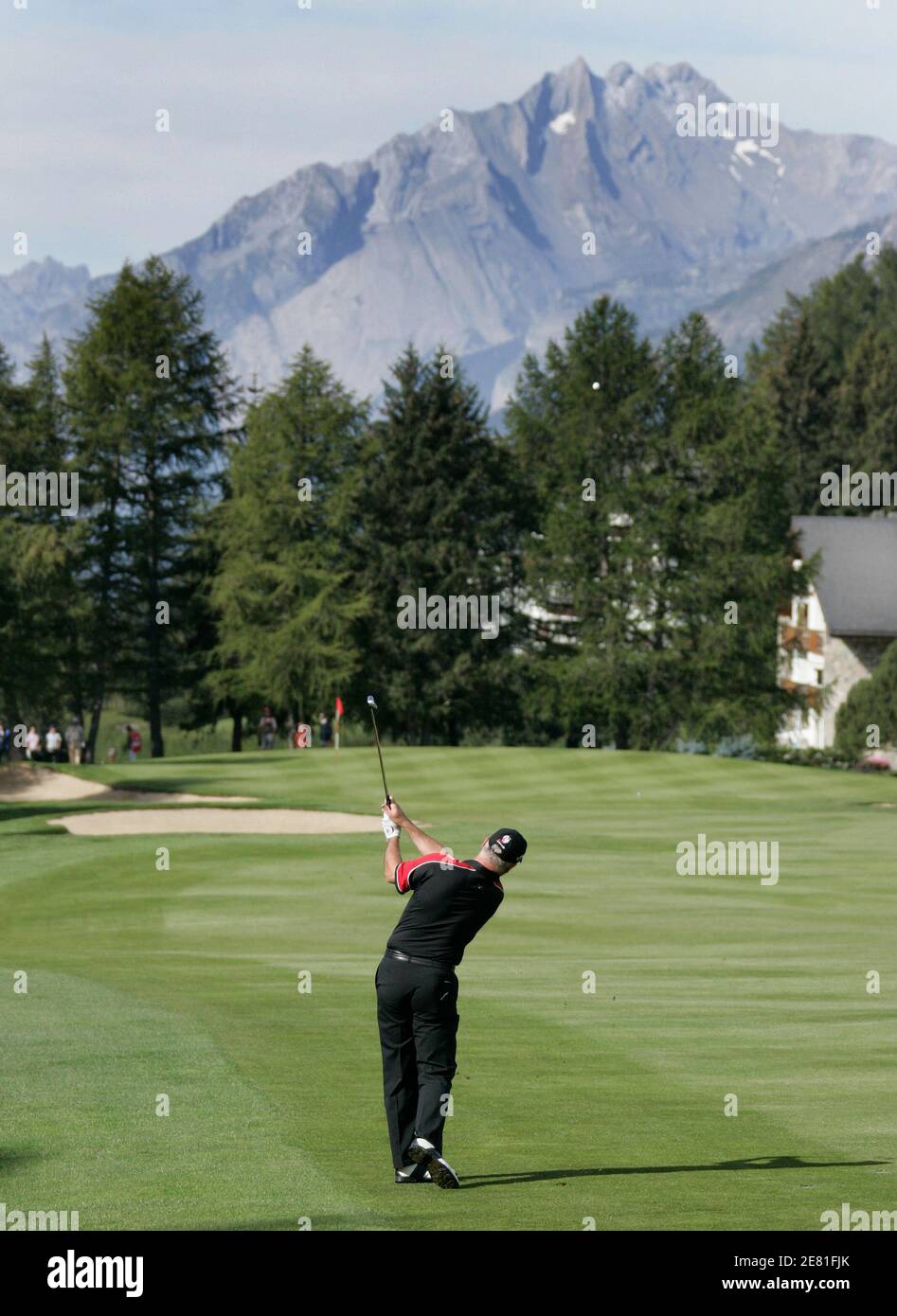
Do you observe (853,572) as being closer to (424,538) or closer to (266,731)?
(424,538)

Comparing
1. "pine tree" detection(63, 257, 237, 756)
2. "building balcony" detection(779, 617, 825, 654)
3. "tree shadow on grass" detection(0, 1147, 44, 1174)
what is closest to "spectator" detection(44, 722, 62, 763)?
"pine tree" detection(63, 257, 237, 756)

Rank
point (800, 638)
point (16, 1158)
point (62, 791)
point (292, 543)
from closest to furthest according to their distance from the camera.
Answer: point (16, 1158), point (62, 791), point (292, 543), point (800, 638)

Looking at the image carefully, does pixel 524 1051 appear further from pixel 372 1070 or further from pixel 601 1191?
pixel 601 1191

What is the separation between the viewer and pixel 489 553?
244ft

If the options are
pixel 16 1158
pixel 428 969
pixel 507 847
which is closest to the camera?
pixel 16 1158

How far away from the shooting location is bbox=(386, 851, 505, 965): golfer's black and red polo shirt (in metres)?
10.1

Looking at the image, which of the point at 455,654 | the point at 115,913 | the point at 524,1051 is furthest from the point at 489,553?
the point at 524,1051

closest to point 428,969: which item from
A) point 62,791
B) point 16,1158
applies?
point 16,1158

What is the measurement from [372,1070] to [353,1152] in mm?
3255

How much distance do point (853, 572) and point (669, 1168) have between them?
85118mm

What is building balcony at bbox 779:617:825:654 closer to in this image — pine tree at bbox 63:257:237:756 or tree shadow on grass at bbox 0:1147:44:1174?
pine tree at bbox 63:257:237:756

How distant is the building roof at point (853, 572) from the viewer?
9106cm

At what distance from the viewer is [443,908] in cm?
1012

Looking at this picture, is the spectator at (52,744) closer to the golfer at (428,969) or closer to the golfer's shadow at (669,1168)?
the golfer at (428,969)
